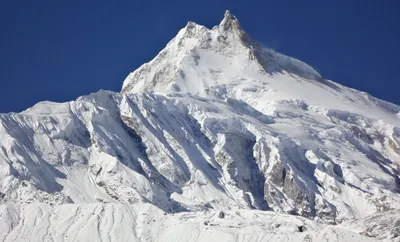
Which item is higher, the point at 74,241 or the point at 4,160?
the point at 4,160

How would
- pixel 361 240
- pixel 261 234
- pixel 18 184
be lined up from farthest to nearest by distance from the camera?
pixel 18 184, pixel 261 234, pixel 361 240

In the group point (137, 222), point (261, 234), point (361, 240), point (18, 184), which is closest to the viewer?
point (361, 240)

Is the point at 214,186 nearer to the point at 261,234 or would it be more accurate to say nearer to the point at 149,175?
the point at 149,175

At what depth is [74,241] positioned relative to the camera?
142m

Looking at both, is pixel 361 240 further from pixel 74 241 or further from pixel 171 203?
pixel 171 203

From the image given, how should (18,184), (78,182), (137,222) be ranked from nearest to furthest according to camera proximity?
(137,222)
(18,184)
(78,182)

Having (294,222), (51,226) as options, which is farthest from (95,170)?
(294,222)

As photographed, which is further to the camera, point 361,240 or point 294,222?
point 294,222

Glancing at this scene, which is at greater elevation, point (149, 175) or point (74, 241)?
point (149, 175)

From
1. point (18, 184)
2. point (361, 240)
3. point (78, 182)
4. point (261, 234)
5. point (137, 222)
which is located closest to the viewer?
point (361, 240)

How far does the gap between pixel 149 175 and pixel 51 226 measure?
52.5 m

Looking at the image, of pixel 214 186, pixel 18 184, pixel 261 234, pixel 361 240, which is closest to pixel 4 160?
pixel 18 184

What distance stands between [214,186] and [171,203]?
13731mm

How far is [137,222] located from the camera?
487 ft
